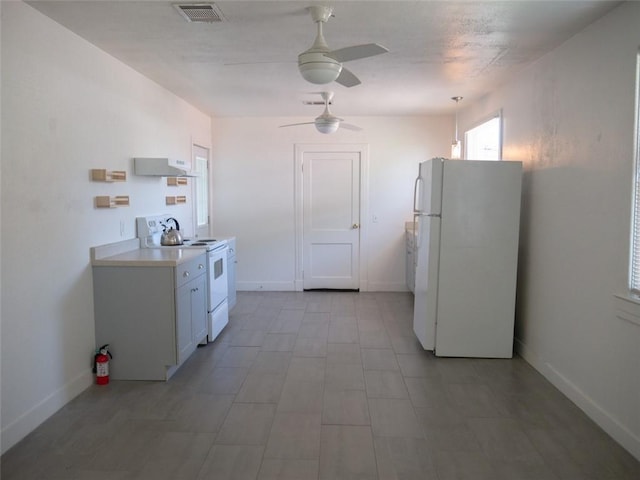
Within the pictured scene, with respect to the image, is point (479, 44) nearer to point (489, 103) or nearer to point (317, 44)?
point (317, 44)

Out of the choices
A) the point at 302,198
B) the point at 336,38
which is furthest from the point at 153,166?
the point at 302,198

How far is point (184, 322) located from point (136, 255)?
2.21ft

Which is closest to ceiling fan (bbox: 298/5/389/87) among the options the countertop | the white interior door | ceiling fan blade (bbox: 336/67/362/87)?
ceiling fan blade (bbox: 336/67/362/87)

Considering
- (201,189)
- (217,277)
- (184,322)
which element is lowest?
(184,322)

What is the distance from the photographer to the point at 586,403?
2.96m

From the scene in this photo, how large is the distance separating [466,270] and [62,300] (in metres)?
3.15

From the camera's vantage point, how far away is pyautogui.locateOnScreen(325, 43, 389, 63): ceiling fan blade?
2453mm

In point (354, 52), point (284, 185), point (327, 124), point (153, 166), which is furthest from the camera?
point (284, 185)

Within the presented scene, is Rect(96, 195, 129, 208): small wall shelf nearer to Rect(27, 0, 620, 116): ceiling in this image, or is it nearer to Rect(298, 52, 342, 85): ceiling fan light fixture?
Rect(27, 0, 620, 116): ceiling

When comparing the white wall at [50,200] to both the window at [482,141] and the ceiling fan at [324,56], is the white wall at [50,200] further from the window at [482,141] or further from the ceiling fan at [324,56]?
the window at [482,141]

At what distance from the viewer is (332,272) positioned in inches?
265

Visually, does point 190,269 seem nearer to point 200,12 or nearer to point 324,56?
point 200,12

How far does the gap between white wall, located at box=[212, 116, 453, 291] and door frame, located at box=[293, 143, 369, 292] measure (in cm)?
6

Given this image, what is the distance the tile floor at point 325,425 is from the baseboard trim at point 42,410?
0.15ft
